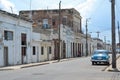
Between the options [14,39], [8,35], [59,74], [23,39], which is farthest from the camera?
[23,39]

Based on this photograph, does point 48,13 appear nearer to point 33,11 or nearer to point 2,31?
point 33,11

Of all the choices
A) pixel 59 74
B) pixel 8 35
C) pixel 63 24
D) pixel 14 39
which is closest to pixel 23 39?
pixel 14 39

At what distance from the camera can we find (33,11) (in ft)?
288

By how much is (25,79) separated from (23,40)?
25988 mm

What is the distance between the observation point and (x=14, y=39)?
43.4 meters

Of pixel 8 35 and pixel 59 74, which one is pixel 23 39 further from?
pixel 59 74

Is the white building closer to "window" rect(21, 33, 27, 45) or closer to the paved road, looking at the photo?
"window" rect(21, 33, 27, 45)

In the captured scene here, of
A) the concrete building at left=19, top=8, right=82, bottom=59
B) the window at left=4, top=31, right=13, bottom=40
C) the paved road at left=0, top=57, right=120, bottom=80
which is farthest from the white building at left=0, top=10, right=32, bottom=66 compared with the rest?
the concrete building at left=19, top=8, right=82, bottom=59

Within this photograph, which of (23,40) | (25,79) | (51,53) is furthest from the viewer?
(51,53)

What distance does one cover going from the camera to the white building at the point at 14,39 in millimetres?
39938

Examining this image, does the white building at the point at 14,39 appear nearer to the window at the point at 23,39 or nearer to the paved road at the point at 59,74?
the window at the point at 23,39

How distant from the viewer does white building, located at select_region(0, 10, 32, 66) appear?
39.9 meters

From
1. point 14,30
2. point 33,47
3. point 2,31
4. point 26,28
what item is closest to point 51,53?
point 33,47

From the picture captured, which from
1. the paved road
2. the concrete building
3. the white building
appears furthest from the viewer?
the concrete building
